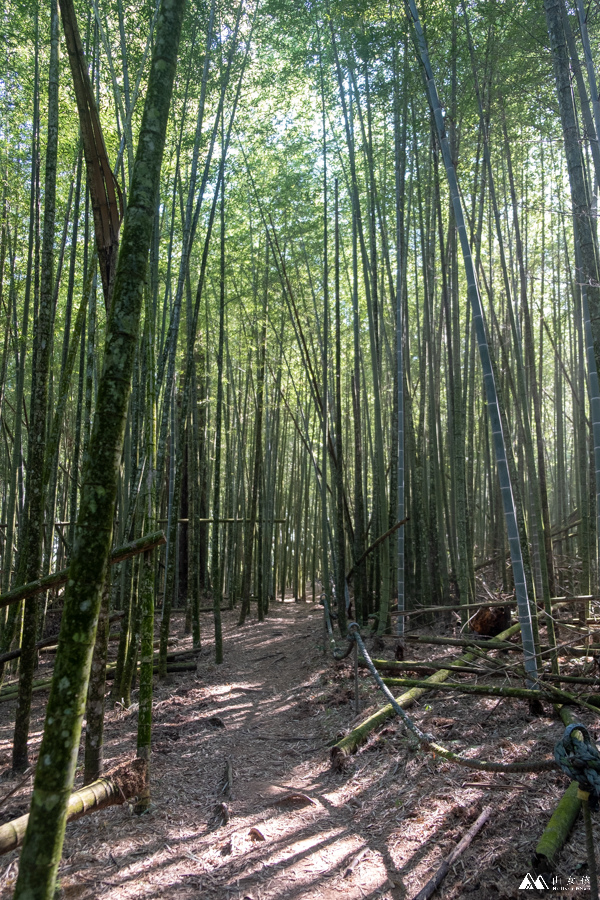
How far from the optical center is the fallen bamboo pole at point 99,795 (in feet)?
4.44

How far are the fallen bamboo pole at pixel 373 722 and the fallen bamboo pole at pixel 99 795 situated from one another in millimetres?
958

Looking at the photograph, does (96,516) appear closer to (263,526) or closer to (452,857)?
(452,857)

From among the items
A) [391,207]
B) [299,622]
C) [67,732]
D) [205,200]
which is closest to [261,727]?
[67,732]

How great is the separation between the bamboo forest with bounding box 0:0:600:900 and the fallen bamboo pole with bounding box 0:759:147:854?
14 mm

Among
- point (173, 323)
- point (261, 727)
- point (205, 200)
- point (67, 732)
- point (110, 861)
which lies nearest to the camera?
point (67, 732)

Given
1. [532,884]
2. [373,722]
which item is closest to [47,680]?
[373,722]

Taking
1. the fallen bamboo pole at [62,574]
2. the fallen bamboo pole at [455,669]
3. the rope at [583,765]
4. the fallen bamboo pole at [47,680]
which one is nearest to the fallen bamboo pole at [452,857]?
the rope at [583,765]

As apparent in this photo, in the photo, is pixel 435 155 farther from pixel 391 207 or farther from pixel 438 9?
pixel 391 207

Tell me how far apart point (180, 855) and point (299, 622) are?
18.9ft

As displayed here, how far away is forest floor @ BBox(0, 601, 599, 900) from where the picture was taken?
180cm

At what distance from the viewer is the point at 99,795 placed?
5.85ft

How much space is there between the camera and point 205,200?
724 centimetres

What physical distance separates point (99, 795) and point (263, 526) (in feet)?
19.9

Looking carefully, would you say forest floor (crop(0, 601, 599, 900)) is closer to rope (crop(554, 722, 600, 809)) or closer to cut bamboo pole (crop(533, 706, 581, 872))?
cut bamboo pole (crop(533, 706, 581, 872))
